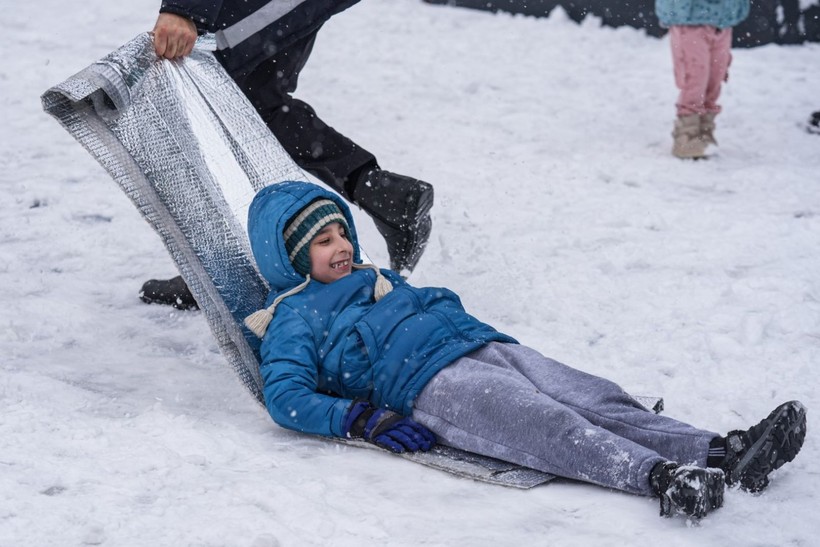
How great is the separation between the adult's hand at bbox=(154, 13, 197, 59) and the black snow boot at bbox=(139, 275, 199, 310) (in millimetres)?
939

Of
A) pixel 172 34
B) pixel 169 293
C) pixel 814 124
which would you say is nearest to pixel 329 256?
pixel 172 34

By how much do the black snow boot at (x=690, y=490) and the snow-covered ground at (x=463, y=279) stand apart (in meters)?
0.05

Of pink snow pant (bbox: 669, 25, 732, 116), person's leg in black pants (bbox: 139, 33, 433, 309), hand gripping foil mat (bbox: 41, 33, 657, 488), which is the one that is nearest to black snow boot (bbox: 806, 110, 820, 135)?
pink snow pant (bbox: 669, 25, 732, 116)

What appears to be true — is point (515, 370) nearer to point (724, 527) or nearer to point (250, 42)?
point (724, 527)

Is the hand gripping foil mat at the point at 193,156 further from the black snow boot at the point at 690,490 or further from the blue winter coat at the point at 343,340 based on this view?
the black snow boot at the point at 690,490

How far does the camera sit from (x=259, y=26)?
3811mm

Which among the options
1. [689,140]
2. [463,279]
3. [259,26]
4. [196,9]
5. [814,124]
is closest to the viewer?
[196,9]

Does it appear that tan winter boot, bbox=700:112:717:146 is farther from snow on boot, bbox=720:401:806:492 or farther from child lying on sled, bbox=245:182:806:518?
snow on boot, bbox=720:401:806:492

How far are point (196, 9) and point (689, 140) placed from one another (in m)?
3.57

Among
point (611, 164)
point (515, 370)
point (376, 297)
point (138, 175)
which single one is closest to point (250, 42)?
point (138, 175)

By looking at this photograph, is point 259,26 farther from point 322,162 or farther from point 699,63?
point 699,63

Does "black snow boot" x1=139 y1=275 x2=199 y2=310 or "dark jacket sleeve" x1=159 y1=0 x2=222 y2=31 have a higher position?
"dark jacket sleeve" x1=159 y1=0 x2=222 y2=31

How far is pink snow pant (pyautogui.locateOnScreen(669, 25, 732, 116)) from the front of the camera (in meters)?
6.18

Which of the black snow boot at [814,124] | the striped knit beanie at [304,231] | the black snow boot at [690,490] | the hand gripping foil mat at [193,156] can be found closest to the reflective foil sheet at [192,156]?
the hand gripping foil mat at [193,156]
